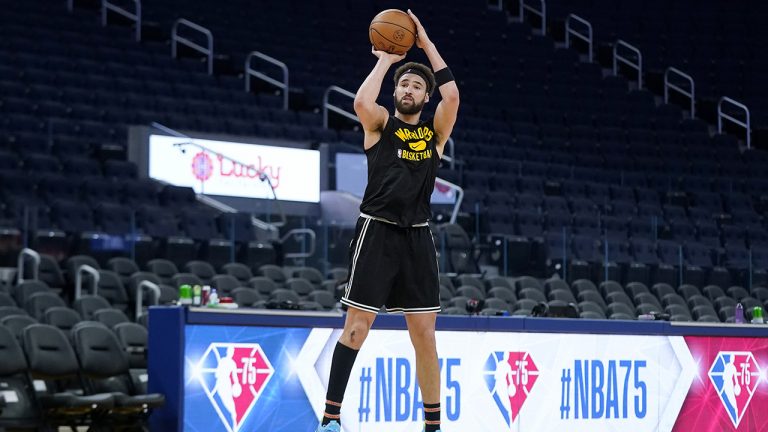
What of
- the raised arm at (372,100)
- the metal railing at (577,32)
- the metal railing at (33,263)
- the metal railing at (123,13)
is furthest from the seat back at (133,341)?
the metal railing at (577,32)

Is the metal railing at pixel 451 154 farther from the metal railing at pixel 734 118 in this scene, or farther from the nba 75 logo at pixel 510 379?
→ the nba 75 logo at pixel 510 379

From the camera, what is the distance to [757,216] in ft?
64.4

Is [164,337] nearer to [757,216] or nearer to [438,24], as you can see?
[757,216]

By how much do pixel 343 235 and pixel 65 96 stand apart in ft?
17.7

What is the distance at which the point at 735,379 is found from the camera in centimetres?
877

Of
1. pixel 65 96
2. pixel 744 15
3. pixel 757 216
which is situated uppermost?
pixel 744 15

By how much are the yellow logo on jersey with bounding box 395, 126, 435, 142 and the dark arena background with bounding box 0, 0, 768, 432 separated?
1.74 meters

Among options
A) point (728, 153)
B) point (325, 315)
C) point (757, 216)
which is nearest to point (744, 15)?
point (728, 153)

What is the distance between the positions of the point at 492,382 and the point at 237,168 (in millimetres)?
9282

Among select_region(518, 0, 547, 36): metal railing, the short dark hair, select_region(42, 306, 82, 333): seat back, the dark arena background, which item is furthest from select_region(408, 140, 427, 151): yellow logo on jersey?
select_region(518, 0, 547, 36): metal railing

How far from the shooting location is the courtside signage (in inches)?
626

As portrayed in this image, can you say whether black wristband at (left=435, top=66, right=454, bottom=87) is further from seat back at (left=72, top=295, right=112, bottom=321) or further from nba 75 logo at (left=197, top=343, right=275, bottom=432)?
seat back at (left=72, top=295, right=112, bottom=321)

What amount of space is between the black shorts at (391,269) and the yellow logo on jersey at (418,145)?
0.37 metres

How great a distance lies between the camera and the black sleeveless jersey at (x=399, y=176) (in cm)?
546
